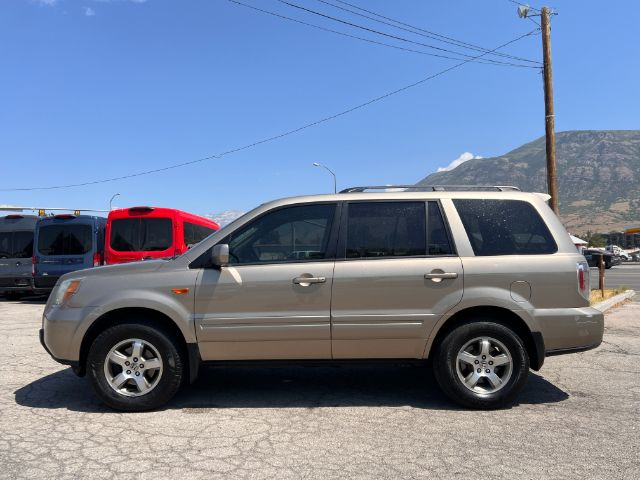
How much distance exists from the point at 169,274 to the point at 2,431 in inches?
67.1

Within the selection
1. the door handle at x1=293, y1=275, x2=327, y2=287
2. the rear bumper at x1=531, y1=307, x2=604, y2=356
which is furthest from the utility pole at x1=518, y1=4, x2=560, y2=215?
the door handle at x1=293, y1=275, x2=327, y2=287

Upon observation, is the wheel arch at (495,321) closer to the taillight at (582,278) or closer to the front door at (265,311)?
the taillight at (582,278)

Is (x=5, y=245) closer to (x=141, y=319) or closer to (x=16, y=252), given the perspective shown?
(x=16, y=252)

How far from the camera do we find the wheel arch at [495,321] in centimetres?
434

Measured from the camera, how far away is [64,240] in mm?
12953

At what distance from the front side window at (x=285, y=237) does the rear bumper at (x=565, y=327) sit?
1936 mm

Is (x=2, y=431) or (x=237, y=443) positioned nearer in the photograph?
(x=237, y=443)

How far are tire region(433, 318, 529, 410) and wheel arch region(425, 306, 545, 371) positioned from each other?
0.08m

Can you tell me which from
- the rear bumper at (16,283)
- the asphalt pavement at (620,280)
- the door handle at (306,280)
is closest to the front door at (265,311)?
the door handle at (306,280)

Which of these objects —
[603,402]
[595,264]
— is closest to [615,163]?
[595,264]

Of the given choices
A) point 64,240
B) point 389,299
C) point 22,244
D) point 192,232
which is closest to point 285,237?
point 389,299

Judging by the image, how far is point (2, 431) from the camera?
3.89 metres

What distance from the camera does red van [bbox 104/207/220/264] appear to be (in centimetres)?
1140

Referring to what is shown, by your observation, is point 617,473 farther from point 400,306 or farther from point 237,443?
point 237,443
